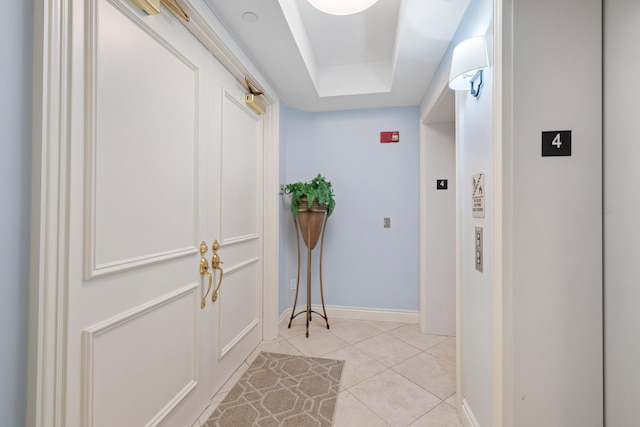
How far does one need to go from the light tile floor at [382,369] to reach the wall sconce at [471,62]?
1.80m

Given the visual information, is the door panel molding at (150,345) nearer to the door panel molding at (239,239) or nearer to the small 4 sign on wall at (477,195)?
the door panel molding at (239,239)

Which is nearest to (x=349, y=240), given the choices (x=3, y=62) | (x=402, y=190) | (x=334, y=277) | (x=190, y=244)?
(x=334, y=277)

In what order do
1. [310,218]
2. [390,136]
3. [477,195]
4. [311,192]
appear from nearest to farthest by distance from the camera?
[477,195], [311,192], [310,218], [390,136]

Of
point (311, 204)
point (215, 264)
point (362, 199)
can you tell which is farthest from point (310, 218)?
point (215, 264)

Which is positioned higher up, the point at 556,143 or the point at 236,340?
the point at 556,143

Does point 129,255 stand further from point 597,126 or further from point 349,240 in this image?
point 349,240

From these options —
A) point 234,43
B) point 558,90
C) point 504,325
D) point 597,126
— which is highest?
point 234,43

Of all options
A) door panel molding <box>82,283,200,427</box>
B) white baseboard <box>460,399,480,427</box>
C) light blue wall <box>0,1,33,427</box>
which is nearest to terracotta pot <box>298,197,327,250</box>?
door panel molding <box>82,283,200,427</box>

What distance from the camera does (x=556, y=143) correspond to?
107cm

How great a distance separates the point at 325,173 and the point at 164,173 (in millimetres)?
1904

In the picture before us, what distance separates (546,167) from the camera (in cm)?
107

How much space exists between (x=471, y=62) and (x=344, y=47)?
4.68 feet

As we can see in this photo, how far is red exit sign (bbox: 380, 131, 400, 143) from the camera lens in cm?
289

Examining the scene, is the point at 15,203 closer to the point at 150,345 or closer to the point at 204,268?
the point at 150,345
